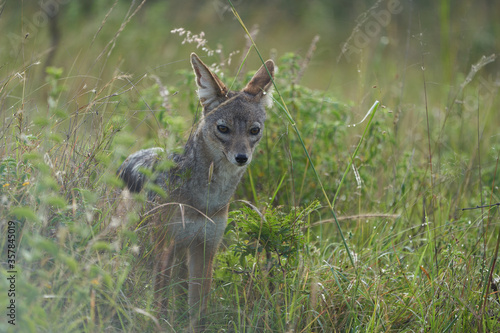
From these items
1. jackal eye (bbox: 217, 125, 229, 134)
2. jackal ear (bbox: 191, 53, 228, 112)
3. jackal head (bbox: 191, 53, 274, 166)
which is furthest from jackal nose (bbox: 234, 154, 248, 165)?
jackal ear (bbox: 191, 53, 228, 112)

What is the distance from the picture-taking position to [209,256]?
4566 millimetres

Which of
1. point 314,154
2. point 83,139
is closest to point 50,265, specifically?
point 83,139

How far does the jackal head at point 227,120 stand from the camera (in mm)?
4478

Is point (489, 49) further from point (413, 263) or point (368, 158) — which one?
point (413, 263)

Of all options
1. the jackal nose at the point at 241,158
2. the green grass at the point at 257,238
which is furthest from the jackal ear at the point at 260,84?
the jackal nose at the point at 241,158

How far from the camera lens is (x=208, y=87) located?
4.67 metres

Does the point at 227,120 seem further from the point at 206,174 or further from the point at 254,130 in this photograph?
the point at 206,174

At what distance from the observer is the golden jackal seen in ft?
14.2

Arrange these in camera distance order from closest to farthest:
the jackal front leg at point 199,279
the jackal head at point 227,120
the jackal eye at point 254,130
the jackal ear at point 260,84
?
the jackal front leg at point 199,279
the jackal head at point 227,120
the jackal eye at point 254,130
the jackal ear at point 260,84

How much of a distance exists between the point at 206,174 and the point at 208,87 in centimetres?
71

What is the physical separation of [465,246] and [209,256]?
2153mm

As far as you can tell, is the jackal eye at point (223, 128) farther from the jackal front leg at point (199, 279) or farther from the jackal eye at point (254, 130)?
the jackal front leg at point (199, 279)

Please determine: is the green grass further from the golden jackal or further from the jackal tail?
the jackal tail

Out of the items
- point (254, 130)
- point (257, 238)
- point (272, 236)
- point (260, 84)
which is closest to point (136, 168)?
point (254, 130)
